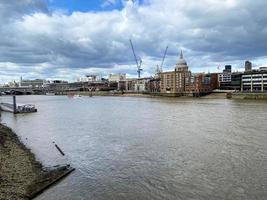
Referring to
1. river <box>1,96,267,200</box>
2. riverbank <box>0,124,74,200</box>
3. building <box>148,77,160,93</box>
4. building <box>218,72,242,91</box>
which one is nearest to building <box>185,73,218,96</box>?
building <box>218,72,242,91</box>

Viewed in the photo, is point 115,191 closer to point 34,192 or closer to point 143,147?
point 34,192

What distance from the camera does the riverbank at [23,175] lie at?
47.2 feet

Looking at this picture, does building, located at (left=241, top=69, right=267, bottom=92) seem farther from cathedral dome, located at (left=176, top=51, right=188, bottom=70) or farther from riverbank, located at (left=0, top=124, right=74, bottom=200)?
riverbank, located at (left=0, top=124, right=74, bottom=200)

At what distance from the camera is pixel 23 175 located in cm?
1681

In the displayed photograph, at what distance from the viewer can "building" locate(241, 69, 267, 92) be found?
129 meters

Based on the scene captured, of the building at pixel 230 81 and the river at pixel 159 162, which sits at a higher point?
the building at pixel 230 81

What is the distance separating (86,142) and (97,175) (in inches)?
412

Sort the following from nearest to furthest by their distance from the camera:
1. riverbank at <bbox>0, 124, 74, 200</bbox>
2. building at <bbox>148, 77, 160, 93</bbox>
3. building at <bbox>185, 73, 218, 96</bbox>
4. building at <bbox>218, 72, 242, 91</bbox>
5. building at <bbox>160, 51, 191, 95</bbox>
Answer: riverbank at <bbox>0, 124, 74, 200</bbox>, building at <bbox>185, 73, 218, 96</bbox>, building at <bbox>218, 72, 242, 91</bbox>, building at <bbox>160, 51, 191, 95</bbox>, building at <bbox>148, 77, 160, 93</bbox>

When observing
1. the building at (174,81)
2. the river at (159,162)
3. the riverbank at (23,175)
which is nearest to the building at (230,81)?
the building at (174,81)

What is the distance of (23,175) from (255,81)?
129010 mm

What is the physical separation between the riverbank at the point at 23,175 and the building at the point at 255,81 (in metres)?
120

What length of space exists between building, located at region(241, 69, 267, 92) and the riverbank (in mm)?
119619

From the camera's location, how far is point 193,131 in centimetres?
3369

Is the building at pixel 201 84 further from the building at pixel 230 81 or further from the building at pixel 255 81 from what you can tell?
the building at pixel 255 81
